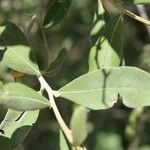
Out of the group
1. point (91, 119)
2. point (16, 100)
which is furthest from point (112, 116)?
point (16, 100)

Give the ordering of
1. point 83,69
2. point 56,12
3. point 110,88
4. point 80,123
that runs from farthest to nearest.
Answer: point 83,69 < point 56,12 < point 110,88 < point 80,123

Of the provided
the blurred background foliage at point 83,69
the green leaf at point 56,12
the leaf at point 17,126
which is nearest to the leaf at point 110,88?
the leaf at point 17,126

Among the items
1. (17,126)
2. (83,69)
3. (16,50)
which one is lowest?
(83,69)

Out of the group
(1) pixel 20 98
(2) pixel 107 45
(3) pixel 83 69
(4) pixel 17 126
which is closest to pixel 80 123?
(1) pixel 20 98

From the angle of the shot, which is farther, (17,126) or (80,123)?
(17,126)

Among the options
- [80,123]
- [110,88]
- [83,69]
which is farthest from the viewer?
[83,69]

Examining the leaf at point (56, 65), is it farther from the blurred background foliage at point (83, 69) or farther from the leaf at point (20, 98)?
the blurred background foliage at point (83, 69)

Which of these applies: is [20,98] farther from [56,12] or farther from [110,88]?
[56,12]
